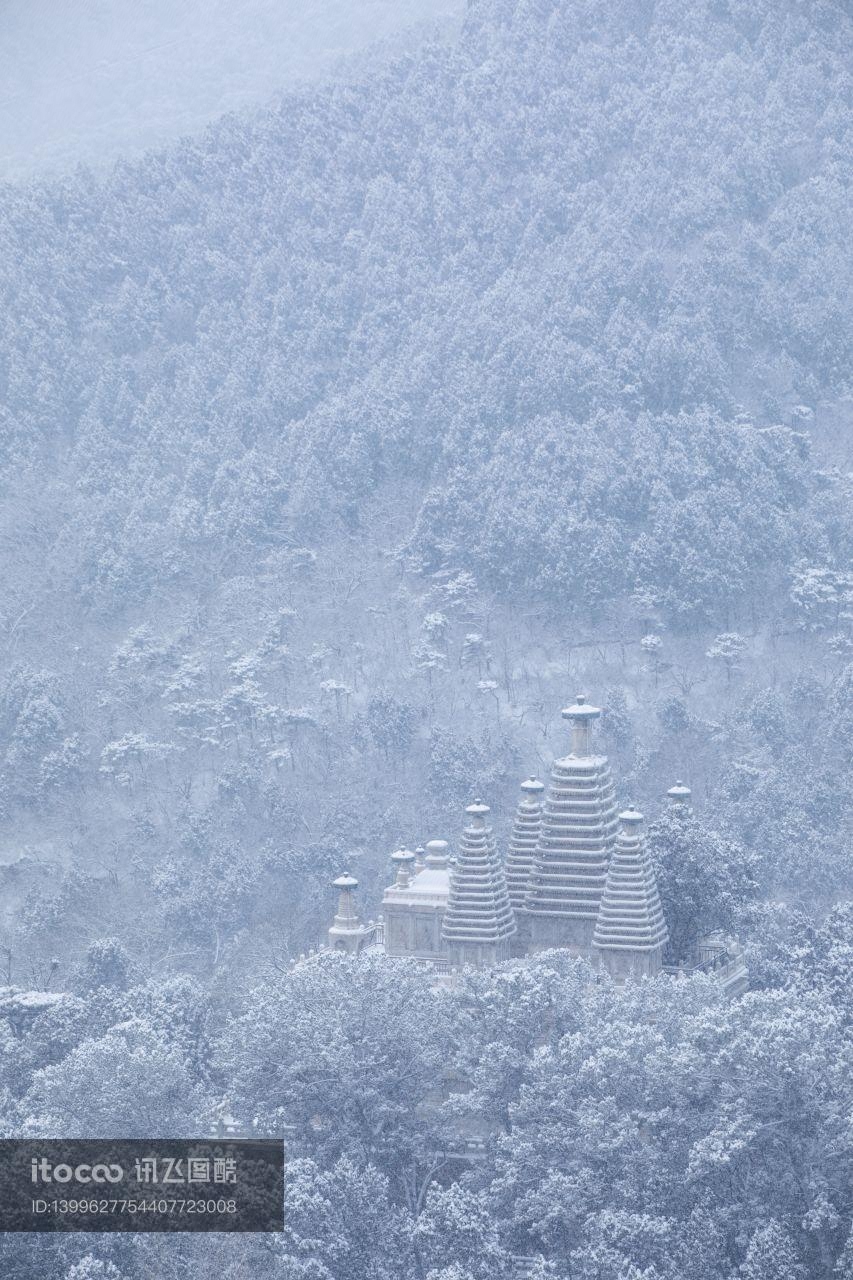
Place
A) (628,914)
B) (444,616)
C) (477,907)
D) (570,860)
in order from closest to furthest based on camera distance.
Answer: (628,914), (477,907), (570,860), (444,616)

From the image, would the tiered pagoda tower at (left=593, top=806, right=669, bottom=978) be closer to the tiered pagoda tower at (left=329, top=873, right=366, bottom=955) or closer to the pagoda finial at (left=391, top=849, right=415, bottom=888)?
the pagoda finial at (left=391, top=849, right=415, bottom=888)

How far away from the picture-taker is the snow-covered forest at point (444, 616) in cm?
4612

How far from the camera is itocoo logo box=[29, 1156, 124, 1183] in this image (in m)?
45.6

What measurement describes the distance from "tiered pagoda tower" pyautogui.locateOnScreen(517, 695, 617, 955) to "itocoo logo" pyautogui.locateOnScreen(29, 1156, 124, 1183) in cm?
1321

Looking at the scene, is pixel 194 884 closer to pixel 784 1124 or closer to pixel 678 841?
pixel 678 841

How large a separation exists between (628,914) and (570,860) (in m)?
2.62

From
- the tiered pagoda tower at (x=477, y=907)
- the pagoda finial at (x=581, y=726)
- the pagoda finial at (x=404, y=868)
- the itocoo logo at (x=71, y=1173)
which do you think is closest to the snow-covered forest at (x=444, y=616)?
the itocoo logo at (x=71, y=1173)

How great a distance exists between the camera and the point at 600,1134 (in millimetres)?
45844

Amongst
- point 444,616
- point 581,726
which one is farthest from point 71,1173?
point 444,616

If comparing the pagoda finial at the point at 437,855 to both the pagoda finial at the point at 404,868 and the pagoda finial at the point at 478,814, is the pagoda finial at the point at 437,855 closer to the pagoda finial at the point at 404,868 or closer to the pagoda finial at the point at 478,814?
the pagoda finial at the point at 404,868

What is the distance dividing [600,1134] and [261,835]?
3507cm

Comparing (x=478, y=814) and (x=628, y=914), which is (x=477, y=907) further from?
(x=628, y=914)

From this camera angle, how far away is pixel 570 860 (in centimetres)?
5550

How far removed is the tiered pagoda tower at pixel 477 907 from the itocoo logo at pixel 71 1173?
448 inches
